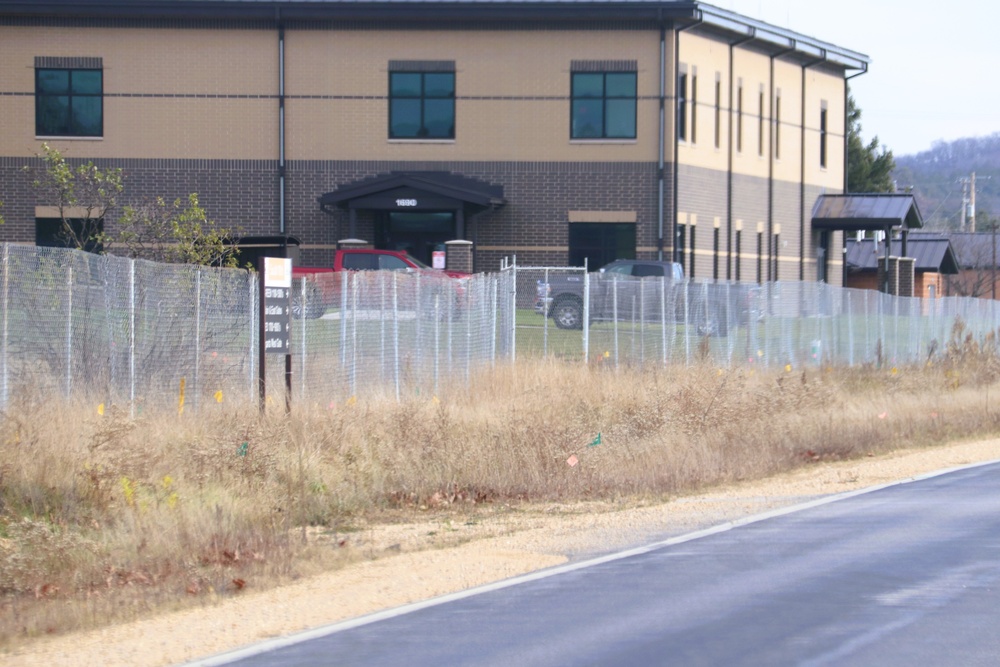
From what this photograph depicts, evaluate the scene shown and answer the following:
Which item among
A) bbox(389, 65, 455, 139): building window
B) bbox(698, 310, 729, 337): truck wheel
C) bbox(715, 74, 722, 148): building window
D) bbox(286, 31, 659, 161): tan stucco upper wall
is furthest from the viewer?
bbox(715, 74, 722, 148): building window

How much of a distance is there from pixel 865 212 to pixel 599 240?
1142 cm

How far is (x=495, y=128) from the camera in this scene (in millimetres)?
35969

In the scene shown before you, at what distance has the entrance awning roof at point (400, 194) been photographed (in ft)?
113

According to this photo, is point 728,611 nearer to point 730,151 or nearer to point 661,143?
point 661,143

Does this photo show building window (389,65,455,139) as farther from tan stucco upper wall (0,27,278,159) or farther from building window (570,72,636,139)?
building window (570,72,636,139)

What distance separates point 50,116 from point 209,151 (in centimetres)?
449

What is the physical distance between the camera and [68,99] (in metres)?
35.6

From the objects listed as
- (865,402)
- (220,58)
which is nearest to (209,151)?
(220,58)

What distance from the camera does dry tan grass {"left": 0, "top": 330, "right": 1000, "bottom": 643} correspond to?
923 cm

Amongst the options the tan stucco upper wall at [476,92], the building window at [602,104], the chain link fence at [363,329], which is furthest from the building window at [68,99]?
the chain link fence at [363,329]

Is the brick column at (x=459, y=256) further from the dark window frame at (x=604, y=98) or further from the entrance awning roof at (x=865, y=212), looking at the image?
the entrance awning roof at (x=865, y=212)

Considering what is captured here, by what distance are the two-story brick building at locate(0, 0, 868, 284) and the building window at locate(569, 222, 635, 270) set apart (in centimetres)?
4

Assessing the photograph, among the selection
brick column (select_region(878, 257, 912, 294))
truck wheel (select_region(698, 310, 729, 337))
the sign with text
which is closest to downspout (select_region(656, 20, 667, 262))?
truck wheel (select_region(698, 310, 729, 337))

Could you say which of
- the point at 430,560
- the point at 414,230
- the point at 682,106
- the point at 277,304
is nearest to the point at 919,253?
the point at 682,106
